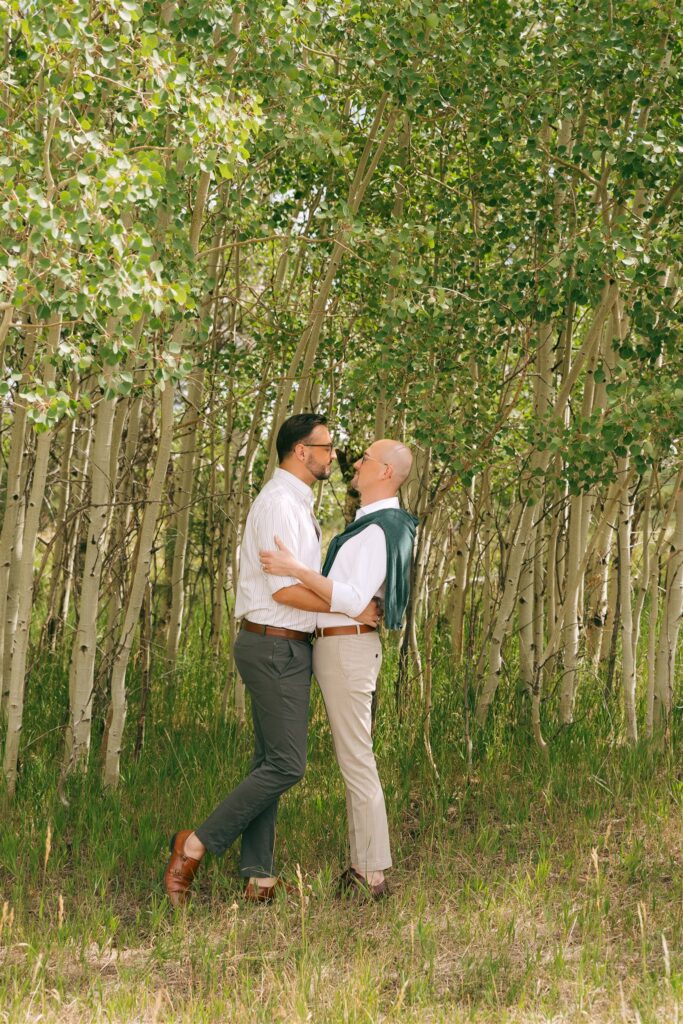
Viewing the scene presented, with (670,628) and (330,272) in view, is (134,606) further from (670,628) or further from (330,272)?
(670,628)

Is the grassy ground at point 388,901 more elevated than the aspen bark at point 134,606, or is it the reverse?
the aspen bark at point 134,606

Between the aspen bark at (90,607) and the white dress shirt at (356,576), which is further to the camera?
the aspen bark at (90,607)

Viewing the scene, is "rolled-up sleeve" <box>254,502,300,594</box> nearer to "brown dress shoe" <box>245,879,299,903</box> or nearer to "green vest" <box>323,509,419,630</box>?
"green vest" <box>323,509,419,630</box>

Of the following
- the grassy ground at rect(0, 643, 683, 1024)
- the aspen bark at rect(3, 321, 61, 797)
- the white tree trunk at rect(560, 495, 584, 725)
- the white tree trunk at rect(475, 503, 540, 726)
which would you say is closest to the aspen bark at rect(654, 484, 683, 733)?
the grassy ground at rect(0, 643, 683, 1024)

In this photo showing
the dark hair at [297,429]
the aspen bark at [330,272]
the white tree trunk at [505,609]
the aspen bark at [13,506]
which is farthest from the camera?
the white tree trunk at [505,609]

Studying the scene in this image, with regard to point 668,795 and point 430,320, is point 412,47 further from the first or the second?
point 668,795

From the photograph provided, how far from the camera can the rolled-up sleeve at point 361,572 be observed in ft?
13.5

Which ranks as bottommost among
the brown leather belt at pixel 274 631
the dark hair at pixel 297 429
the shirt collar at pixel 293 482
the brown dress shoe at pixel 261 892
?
the brown dress shoe at pixel 261 892

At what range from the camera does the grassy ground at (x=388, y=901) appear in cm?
369

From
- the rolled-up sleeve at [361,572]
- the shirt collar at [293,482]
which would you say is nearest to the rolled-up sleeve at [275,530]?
the shirt collar at [293,482]

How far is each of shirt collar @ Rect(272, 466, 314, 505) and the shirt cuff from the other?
16.5 inches

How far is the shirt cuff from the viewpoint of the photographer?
162 inches

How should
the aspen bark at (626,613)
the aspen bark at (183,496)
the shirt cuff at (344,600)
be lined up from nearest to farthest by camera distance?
the shirt cuff at (344,600), the aspen bark at (626,613), the aspen bark at (183,496)

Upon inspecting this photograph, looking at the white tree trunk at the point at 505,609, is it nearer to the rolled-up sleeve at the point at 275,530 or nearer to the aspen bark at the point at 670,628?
the aspen bark at the point at 670,628
